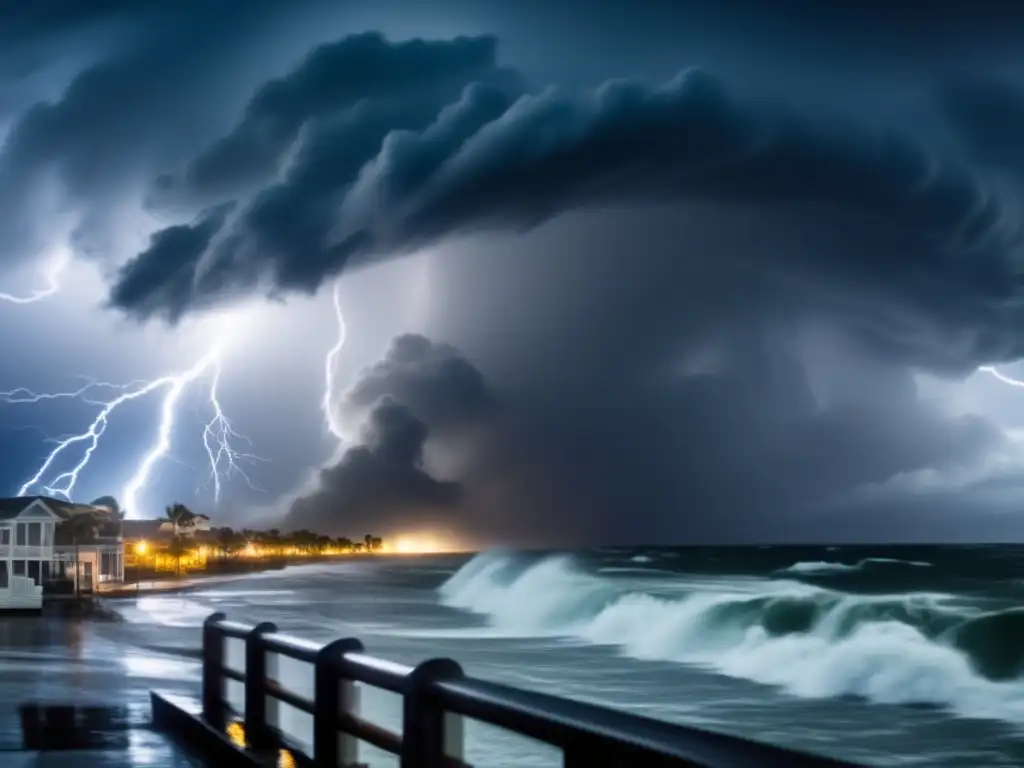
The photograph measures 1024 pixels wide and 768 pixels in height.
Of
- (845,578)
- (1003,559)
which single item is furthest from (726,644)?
(1003,559)

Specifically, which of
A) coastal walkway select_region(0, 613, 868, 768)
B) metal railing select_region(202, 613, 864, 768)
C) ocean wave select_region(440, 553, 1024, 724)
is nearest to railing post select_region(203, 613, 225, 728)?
coastal walkway select_region(0, 613, 868, 768)

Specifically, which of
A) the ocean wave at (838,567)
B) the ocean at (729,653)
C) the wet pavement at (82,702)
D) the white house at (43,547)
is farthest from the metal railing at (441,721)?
the ocean wave at (838,567)

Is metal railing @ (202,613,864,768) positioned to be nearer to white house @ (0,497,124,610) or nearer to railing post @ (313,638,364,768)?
railing post @ (313,638,364,768)

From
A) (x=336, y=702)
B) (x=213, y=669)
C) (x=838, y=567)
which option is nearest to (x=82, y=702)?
(x=213, y=669)

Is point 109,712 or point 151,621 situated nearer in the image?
point 109,712

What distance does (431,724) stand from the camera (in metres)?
5.52

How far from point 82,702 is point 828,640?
3568 centimetres

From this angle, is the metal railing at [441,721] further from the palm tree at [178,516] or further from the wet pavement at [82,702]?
the palm tree at [178,516]

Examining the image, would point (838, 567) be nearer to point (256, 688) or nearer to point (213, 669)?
point (213, 669)

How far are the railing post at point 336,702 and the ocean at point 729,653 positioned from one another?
12.6ft

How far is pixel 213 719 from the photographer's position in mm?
9789

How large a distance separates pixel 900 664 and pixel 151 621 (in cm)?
2459

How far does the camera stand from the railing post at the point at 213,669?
10.0m

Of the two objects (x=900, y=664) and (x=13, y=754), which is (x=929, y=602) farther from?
(x=13, y=754)
